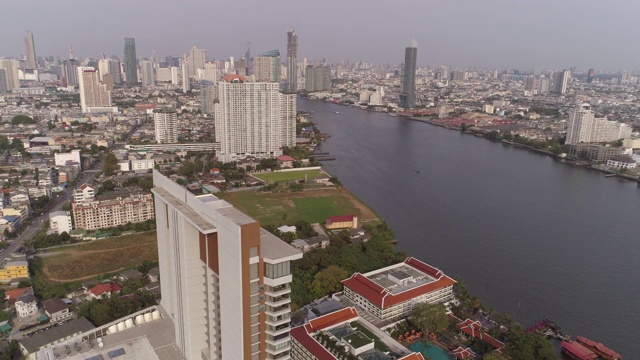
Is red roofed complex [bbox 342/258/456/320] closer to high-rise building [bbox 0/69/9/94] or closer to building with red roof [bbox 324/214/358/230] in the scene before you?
building with red roof [bbox 324/214/358/230]

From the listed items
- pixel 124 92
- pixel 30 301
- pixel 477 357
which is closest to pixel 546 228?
pixel 477 357

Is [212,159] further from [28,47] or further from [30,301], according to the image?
[28,47]

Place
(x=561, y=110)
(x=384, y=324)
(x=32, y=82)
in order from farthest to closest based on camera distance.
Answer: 1. (x=32, y=82)
2. (x=561, y=110)
3. (x=384, y=324)

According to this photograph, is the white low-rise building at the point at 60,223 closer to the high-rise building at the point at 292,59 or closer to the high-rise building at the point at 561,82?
the high-rise building at the point at 292,59

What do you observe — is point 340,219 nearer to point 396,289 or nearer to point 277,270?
point 396,289

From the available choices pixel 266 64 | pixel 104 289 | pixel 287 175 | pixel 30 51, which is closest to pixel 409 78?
pixel 266 64

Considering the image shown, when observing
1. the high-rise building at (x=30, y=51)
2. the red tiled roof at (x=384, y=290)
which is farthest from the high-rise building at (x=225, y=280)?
the high-rise building at (x=30, y=51)
